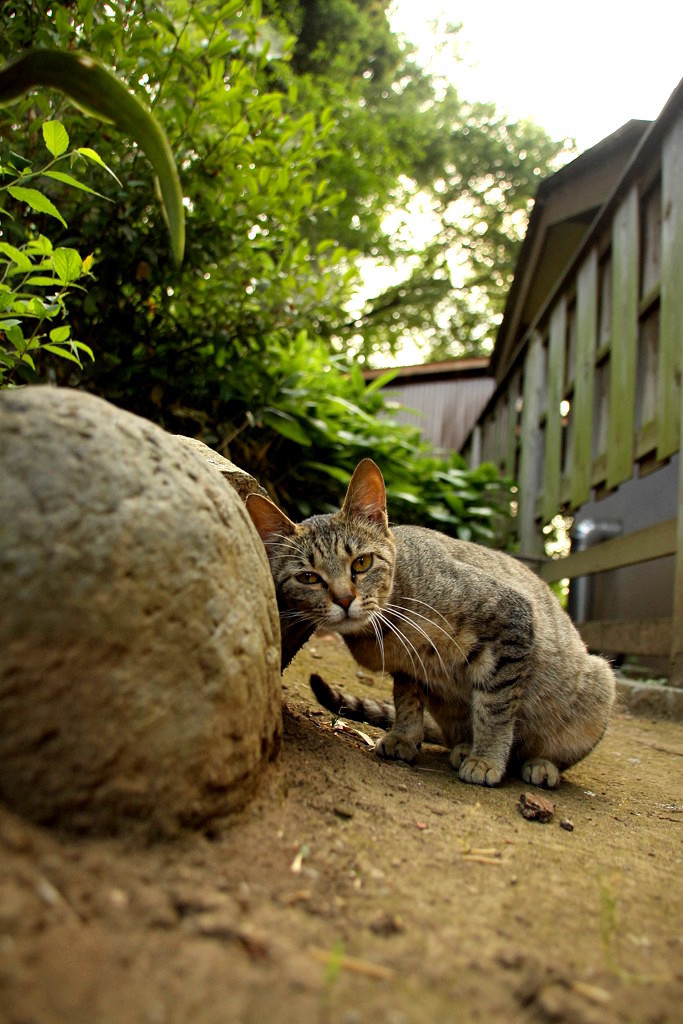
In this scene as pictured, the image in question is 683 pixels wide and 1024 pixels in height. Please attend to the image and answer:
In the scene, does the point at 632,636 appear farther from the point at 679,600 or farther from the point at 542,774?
→ the point at 542,774

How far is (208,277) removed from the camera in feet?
13.2

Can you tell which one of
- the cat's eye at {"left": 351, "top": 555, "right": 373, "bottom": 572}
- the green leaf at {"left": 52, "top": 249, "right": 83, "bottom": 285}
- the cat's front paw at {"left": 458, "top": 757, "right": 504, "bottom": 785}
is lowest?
the cat's front paw at {"left": 458, "top": 757, "right": 504, "bottom": 785}

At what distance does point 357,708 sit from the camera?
299 centimetres

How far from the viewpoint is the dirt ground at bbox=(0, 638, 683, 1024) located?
90 centimetres

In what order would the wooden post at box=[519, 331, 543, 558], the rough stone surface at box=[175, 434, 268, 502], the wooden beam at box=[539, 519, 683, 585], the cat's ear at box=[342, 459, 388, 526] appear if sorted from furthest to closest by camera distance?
the wooden post at box=[519, 331, 543, 558], the wooden beam at box=[539, 519, 683, 585], the cat's ear at box=[342, 459, 388, 526], the rough stone surface at box=[175, 434, 268, 502]

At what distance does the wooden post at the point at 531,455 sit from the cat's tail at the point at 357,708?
11.8 ft

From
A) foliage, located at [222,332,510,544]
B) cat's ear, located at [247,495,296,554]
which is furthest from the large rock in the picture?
foliage, located at [222,332,510,544]

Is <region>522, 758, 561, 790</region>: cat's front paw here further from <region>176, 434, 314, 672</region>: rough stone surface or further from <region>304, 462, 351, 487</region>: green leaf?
<region>304, 462, 351, 487</region>: green leaf

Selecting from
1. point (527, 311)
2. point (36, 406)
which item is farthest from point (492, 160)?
point (36, 406)

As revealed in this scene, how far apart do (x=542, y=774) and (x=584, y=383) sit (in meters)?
3.46

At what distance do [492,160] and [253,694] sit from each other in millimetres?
18482

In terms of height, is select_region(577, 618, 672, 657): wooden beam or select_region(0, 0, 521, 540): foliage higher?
select_region(0, 0, 521, 540): foliage

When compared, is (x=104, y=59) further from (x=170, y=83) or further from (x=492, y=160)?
(x=492, y=160)

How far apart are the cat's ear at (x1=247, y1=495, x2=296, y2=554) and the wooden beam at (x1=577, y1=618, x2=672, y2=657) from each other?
8.62ft
